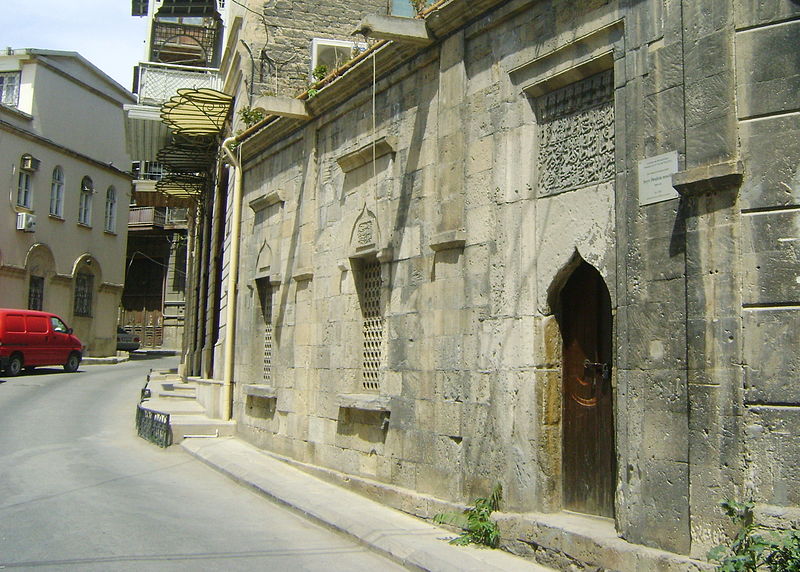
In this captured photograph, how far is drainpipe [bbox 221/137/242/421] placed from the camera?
47.5 ft

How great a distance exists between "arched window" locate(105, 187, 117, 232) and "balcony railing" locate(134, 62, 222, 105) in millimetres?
11256

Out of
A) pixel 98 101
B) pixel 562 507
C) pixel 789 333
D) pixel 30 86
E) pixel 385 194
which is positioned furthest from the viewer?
pixel 98 101

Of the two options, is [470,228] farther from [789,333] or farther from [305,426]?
[305,426]

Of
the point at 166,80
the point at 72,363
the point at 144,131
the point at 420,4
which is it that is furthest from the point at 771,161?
the point at 72,363

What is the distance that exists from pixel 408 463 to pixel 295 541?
1578mm

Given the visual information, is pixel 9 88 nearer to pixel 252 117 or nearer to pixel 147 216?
pixel 147 216

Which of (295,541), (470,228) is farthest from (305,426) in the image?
(470,228)

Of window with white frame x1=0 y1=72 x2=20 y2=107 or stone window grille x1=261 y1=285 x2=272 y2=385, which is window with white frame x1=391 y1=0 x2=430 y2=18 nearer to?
stone window grille x1=261 y1=285 x2=272 y2=385

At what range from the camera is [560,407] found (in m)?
7.02

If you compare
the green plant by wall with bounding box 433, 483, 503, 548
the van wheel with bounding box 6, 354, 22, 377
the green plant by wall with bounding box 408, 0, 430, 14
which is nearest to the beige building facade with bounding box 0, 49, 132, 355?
the van wheel with bounding box 6, 354, 22, 377

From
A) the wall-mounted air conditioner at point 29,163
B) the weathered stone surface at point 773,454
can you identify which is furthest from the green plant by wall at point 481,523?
the wall-mounted air conditioner at point 29,163

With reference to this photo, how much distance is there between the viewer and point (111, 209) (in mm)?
35281

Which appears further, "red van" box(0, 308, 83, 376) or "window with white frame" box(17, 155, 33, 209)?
"window with white frame" box(17, 155, 33, 209)

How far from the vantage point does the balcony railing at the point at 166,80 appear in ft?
78.1
